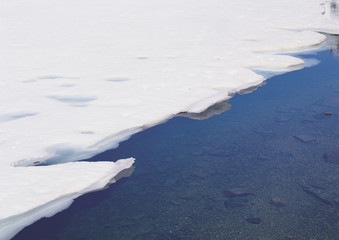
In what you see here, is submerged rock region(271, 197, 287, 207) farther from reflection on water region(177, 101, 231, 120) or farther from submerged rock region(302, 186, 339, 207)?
reflection on water region(177, 101, 231, 120)

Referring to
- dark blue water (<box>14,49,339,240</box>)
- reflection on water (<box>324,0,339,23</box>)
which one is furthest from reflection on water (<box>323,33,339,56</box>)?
dark blue water (<box>14,49,339,240</box>)

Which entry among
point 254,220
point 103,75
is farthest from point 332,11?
point 254,220

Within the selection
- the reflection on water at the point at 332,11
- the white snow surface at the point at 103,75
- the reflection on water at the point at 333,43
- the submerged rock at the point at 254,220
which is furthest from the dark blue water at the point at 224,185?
the reflection on water at the point at 332,11

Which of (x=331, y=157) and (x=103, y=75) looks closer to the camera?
(x=331, y=157)

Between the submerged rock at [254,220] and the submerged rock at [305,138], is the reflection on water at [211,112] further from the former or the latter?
the submerged rock at [254,220]

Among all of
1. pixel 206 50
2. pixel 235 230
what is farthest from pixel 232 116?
pixel 206 50

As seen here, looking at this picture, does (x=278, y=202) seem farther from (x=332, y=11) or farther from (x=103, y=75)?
(x=332, y=11)
